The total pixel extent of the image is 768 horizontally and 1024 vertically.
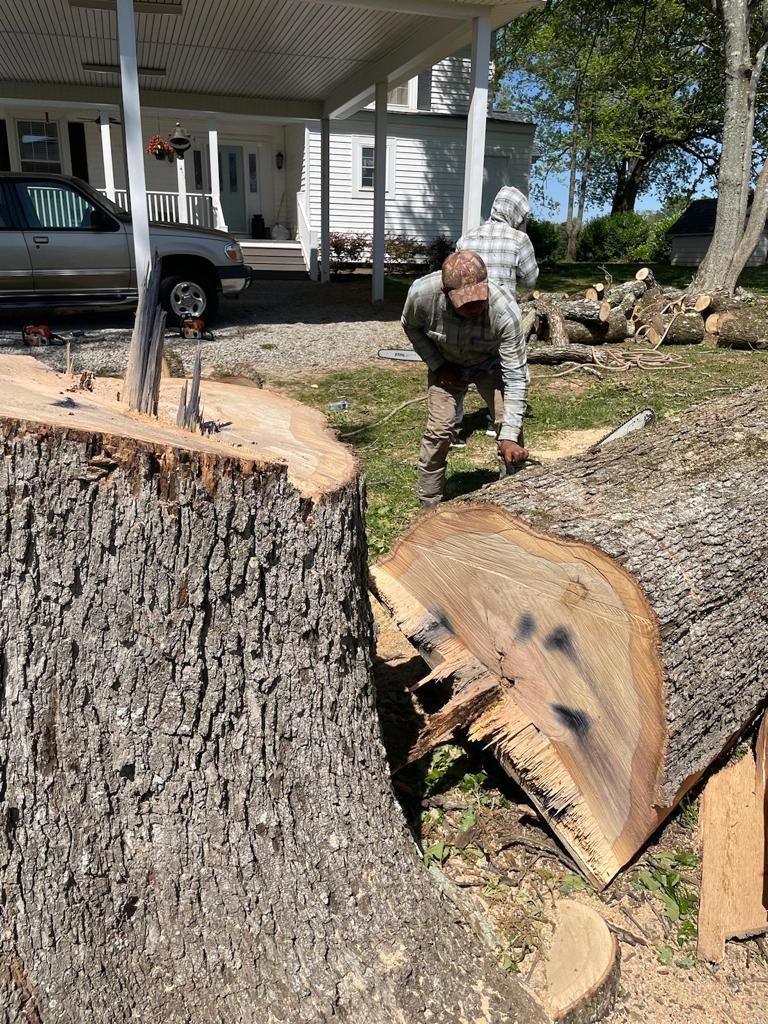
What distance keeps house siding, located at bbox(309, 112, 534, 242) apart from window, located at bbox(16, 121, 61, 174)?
611 centimetres

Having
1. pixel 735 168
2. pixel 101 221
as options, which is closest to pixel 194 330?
pixel 101 221

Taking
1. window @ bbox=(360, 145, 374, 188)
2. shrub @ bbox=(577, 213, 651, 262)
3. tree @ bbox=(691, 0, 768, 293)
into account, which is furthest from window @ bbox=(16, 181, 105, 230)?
shrub @ bbox=(577, 213, 651, 262)

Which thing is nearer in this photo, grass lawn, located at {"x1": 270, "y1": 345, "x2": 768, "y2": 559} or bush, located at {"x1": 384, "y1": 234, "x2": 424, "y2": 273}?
grass lawn, located at {"x1": 270, "y1": 345, "x2": 768, "y2": 559}

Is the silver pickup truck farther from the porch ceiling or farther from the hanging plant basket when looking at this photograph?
the hanging plant basket

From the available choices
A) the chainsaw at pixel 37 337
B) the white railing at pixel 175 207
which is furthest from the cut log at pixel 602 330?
the white railing at pixel 175 207

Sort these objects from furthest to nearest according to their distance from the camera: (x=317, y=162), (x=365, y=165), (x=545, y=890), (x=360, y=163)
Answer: (x=365, y=165), (x=360, y=163), (x=317, y=162), (x=545, y=890)

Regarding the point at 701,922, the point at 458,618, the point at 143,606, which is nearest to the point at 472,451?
the point at 458,618

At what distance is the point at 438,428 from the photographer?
14.9 feet

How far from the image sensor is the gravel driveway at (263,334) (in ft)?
29.3

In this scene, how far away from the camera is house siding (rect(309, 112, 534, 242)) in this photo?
19.5 metres

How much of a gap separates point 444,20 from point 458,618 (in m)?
9.65

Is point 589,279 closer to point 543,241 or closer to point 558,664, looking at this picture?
point 543,241

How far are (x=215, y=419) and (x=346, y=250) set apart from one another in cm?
1723

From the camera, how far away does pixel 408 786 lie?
2758 millimetres
